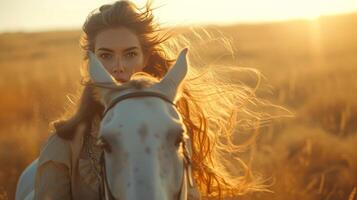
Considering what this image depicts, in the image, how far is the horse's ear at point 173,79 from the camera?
9.75 feet

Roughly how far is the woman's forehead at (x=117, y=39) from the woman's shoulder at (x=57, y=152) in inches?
31.9

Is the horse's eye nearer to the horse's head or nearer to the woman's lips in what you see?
the horse's head

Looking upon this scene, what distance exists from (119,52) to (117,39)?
0.11 metres

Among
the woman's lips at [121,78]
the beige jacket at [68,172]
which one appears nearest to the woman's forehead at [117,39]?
the woman's lips at [121,78]

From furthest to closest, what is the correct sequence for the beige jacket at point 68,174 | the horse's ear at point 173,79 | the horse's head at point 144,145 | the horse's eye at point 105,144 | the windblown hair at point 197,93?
the windblown hair at point 197,93 → the beige jacket at point 68,174 → the horse's ear at point 173,79 → the horse's eye at point 105,144 → the horse's head at point 144,145

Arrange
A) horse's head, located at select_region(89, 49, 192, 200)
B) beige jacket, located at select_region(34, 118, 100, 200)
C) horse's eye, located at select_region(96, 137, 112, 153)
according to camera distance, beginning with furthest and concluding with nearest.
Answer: beige jacket, located at select_region(34, 118, 100, 200)
horse's eye, located at select_region(96, 137, 112, 153)
horse's head, located at select_region(89, 49, 192, 200)

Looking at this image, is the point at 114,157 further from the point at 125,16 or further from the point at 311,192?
the point at 311,192

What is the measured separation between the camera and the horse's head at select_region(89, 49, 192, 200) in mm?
2514

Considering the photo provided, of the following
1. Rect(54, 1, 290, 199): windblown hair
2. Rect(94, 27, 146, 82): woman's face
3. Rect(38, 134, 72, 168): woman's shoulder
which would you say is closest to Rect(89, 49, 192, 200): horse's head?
Rect(38, 134, 72, 168): woman's shoulder

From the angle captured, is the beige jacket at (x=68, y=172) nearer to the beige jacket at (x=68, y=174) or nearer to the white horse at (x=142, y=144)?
the beige jacket at (x=68, y=174)

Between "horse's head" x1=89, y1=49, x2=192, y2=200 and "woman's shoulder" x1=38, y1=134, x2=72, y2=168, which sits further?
"woman's shoulder" x1=38, y1=134, x2=72, y2=168

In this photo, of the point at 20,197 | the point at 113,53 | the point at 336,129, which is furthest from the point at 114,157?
the point at 336,129

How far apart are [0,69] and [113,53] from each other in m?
19.4

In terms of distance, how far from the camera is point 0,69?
22188 millimetres
